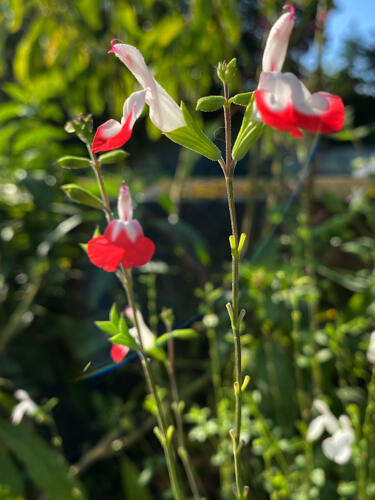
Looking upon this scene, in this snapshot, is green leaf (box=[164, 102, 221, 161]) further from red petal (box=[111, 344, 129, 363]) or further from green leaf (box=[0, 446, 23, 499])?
green leaf (box=[0, 446, 23, 499])

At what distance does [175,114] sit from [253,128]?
0.14ft

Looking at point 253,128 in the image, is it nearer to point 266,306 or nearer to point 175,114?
point 175,114

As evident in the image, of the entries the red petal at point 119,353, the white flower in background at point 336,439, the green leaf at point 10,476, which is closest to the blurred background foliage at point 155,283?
the green leaf at point 10,476

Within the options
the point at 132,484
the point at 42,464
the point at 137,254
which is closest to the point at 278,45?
the point at 137,254

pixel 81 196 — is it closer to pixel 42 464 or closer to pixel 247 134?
pixel 247 134

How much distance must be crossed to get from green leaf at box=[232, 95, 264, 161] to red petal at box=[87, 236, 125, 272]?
0.08 m

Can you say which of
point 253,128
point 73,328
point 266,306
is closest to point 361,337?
point 266,306

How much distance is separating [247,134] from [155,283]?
3.04 ft

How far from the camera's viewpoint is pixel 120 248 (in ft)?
0.90

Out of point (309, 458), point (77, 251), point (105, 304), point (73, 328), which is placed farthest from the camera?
point (77, 251)

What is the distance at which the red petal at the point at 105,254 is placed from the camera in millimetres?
266

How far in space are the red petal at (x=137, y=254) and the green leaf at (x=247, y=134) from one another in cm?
7

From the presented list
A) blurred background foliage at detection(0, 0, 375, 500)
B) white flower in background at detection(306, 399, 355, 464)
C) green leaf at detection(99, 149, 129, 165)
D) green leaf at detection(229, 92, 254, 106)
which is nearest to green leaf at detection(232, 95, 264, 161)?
green leaf at detection(229, 92, 254, 106)

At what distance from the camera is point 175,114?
269 millimetres
